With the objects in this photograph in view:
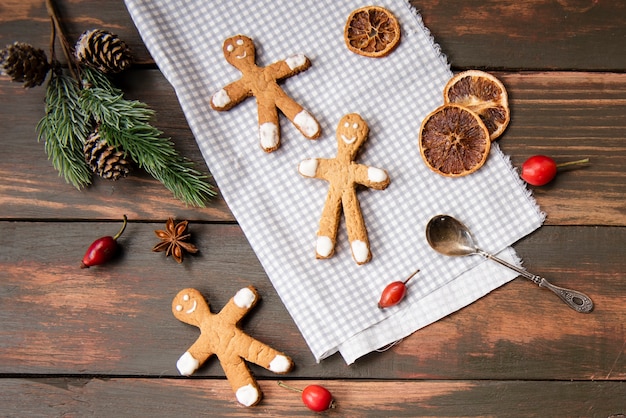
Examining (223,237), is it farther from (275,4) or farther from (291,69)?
(275,4)

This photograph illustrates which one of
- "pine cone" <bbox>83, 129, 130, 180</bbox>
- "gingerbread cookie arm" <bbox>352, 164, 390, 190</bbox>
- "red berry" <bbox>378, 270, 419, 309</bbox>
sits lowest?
"red berry" <bbox>378, 270, 419, 309</bbox>

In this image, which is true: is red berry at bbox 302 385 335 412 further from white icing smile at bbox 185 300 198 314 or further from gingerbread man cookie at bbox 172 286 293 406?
white icing smile at bbox 185 300 198 314

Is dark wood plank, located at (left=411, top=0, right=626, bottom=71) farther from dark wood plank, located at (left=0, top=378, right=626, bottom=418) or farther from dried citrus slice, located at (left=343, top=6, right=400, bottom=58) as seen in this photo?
dark wood plank, located at (left=0, top=378, right=626, bottom=418)

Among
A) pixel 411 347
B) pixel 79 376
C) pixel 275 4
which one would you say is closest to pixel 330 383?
pixel 411 347

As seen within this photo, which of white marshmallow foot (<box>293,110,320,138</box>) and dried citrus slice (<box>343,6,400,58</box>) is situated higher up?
dried citrus slice (<box>343,6,400,58</box>)

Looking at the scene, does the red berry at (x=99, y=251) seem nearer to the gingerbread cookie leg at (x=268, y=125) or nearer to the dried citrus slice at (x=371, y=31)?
the gingerbread cookie leg at (x=268, y=125)

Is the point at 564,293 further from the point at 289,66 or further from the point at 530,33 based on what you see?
the point at 289,66

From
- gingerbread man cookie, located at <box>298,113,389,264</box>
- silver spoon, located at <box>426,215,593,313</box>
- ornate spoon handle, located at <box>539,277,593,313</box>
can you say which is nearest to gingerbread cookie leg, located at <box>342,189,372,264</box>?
gingerbread man cookie, located at <box>298,113,389,264</box>
